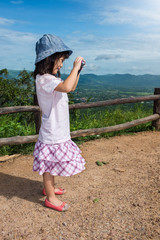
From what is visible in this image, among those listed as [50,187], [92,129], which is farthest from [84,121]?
[50,187]

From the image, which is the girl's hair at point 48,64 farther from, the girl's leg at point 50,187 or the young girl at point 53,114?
the girl's leg at point 50,187

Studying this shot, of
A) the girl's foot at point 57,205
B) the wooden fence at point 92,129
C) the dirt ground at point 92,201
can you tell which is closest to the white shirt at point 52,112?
the girl's foot at point 57,205

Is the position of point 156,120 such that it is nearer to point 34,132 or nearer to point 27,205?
point 34,132

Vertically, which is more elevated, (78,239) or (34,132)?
(34,132)

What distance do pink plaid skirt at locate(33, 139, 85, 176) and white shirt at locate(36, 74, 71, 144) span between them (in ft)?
0.22

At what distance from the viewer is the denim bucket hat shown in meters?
2.06

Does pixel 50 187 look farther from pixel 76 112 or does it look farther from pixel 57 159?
pixel 76 112

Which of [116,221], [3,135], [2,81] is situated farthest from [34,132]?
[116,221]

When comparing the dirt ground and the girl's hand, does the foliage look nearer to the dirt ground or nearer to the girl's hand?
the dirt ground

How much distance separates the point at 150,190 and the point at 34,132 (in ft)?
7.89

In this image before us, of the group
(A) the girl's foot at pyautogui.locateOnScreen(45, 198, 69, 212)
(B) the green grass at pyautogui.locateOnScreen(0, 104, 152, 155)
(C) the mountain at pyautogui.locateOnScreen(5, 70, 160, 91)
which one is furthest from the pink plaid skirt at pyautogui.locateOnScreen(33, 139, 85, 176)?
(C) the mountain at pyautogui.locateOnScreen(5, 70, 160, 91)

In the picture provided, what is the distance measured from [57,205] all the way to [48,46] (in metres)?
1.52

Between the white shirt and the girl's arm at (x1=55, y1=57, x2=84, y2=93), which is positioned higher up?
the girl's arm at (x1=55, y1=57, x2=84, y2=93)

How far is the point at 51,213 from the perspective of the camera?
2.39m
